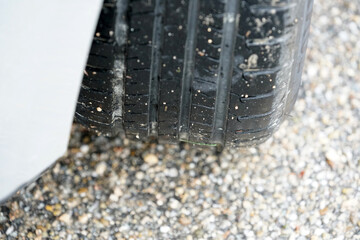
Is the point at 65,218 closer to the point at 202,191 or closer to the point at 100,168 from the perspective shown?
the point at 100,168

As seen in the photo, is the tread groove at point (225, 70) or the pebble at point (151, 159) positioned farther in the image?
the pebble at point (151, 159)

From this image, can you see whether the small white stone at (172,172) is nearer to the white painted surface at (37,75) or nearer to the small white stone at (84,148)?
the small white stone at (84,148)

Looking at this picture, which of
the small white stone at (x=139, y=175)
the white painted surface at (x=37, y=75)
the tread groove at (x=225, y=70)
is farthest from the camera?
the small white stone at (x=139, y=175)

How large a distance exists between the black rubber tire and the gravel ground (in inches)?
12.3

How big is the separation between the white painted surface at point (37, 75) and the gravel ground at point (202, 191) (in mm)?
503

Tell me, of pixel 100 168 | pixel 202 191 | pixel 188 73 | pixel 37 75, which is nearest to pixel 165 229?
pixel 202 191

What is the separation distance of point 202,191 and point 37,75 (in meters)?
0.90

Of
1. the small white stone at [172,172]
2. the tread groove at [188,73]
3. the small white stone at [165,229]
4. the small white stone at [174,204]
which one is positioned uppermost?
the tread groove at [188,73]

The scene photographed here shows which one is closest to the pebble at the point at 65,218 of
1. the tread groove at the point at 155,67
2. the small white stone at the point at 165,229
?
the small white stone at the point at 165,229

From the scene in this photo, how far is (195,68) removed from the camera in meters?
1.52

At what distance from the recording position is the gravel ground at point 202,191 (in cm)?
192

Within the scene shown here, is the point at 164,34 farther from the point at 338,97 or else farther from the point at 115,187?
the point at 338,97

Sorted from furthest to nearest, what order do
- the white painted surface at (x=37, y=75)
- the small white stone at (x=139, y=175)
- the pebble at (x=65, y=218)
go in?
the small white stone at (x=139, y=175) < the pebble at (x=65, y=218) < the white painted surface at (x=37, y=75)

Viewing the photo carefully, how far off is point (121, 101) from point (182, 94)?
0.64 feet
